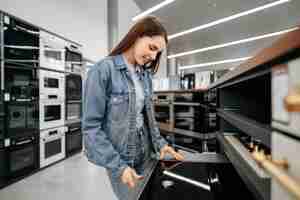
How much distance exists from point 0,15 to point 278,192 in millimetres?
2742

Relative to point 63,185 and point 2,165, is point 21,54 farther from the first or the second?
point 63,185

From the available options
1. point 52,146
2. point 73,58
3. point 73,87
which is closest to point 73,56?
point 73,58

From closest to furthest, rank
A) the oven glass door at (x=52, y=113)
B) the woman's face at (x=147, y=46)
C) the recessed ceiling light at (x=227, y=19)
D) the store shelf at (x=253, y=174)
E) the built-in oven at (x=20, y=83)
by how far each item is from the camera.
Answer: the store shelf at (x=253, y=174) → the woman's face at (x=147, y=46) → the built-in oven at (x=20, y=83) → the oven glass door at (x=52, y=113) → the recessed ceiling light at (x=227, y=19)

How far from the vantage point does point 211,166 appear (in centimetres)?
113

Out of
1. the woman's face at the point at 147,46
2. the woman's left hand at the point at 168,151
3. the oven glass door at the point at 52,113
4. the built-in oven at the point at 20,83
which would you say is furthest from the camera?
the oven glass door at the point at 52,113

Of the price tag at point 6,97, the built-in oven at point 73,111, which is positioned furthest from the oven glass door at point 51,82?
the price tag at point 6,97

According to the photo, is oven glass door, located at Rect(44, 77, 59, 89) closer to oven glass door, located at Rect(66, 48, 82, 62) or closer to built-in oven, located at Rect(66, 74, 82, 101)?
built-in oven, located at Rect(66, 74, 82, 101)

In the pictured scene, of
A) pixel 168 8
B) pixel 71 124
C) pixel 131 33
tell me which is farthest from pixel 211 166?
pixel 168 8

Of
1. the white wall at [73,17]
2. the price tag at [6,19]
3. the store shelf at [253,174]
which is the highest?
the white wall at [73,17]

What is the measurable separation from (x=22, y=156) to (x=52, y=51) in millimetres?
1495

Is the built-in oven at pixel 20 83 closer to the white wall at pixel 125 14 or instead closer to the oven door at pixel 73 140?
the oven door at pixel 73 140

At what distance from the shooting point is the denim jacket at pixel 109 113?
0.83 meters

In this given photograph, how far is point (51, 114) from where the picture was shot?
2969mm

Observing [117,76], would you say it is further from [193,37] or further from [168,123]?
[193,37]
